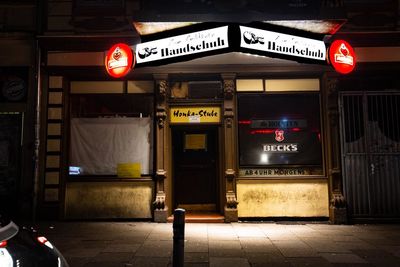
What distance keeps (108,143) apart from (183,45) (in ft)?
12.1

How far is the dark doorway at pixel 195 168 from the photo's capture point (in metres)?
10.2

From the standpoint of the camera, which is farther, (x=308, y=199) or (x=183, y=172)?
(x=183, y=172)

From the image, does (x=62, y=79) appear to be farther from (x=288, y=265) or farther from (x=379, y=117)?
(x=379, y=117)

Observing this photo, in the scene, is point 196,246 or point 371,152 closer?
point 196,246

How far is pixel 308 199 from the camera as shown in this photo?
9.27 metres

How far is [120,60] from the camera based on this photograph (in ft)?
27.3

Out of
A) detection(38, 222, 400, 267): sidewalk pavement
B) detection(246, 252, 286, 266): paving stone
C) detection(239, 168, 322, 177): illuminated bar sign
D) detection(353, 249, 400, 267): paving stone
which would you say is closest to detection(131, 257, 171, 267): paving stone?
detection(38, 222, 400, 267): sidewalk pavement

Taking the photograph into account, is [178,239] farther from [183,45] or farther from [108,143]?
[108,143]

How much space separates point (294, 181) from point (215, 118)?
267 cm

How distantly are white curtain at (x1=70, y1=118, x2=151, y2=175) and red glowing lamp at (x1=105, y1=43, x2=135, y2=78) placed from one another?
1.66 meters

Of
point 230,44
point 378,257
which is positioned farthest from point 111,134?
point 378,257

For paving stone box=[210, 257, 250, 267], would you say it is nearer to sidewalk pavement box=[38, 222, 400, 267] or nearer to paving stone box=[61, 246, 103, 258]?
sidewalk pavement box=[38, 222, 400, 267]

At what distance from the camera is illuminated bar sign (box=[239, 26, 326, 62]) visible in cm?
715

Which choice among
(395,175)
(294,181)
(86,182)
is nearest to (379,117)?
(395,175)
